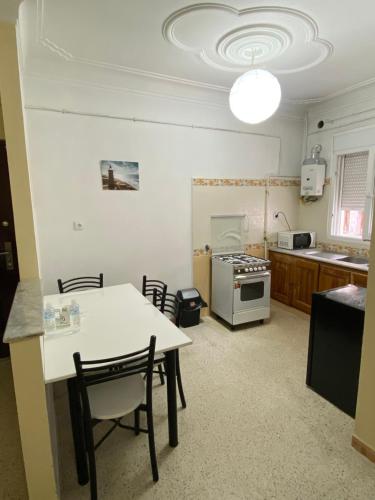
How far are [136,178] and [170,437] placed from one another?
2.53m

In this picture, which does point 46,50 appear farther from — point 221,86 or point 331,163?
point 331,163

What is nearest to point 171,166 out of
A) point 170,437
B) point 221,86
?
point 221,86

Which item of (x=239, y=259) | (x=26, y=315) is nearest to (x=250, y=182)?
(x=239, y=259)

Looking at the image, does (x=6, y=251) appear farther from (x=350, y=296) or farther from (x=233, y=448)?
(x=350, y=296)

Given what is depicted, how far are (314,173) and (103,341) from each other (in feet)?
11.8

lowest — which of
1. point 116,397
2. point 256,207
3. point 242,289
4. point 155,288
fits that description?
point 116,397

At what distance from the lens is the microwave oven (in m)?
4.08

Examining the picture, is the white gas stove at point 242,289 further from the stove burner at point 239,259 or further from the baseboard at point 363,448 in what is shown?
the baseboard at point 363,448

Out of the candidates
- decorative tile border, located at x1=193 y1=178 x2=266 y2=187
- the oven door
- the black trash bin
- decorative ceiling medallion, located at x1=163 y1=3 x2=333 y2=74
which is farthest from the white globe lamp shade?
the black trash bin

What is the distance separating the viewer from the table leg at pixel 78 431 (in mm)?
1484

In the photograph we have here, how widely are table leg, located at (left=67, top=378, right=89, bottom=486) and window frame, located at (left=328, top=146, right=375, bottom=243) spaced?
3.45 metres

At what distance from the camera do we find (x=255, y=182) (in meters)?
4.07

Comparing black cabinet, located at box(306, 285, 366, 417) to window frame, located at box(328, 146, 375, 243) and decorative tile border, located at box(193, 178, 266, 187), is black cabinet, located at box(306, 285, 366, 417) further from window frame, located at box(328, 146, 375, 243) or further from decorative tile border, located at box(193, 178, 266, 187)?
decorative tile border, located at box(193, 178, 266, 187)

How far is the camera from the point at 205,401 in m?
2.26
